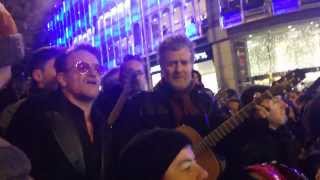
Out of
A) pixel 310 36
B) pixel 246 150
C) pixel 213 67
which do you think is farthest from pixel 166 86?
pixel 213 67

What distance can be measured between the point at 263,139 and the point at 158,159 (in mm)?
2010

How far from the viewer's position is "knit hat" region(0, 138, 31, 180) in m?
1.30

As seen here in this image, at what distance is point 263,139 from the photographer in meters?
4.14

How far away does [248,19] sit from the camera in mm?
19391

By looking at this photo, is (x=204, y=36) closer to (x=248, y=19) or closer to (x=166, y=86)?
(x=248, y=19)

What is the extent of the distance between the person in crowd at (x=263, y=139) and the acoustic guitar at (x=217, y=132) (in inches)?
2.1

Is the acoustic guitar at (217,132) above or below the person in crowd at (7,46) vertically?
below

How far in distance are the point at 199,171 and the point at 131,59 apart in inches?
115

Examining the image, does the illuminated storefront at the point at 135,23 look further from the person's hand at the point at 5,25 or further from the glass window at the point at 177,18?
the person's hand at the point at 5,25

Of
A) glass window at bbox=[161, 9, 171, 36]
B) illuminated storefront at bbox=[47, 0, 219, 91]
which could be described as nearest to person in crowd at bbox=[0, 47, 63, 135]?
illuminated storefront at bbox=[47, 0, 219, 91]

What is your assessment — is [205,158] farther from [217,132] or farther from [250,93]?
[250,93]

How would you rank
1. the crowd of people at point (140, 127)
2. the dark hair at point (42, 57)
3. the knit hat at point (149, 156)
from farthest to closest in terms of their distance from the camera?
the dark hair at point (42, 57) → the crowd of people at point (140, 127) → the knit hat at point (149, 156)

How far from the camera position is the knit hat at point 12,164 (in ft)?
4.28

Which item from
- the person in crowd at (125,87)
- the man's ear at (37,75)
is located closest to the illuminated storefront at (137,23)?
the person in crowd at (125,87)
